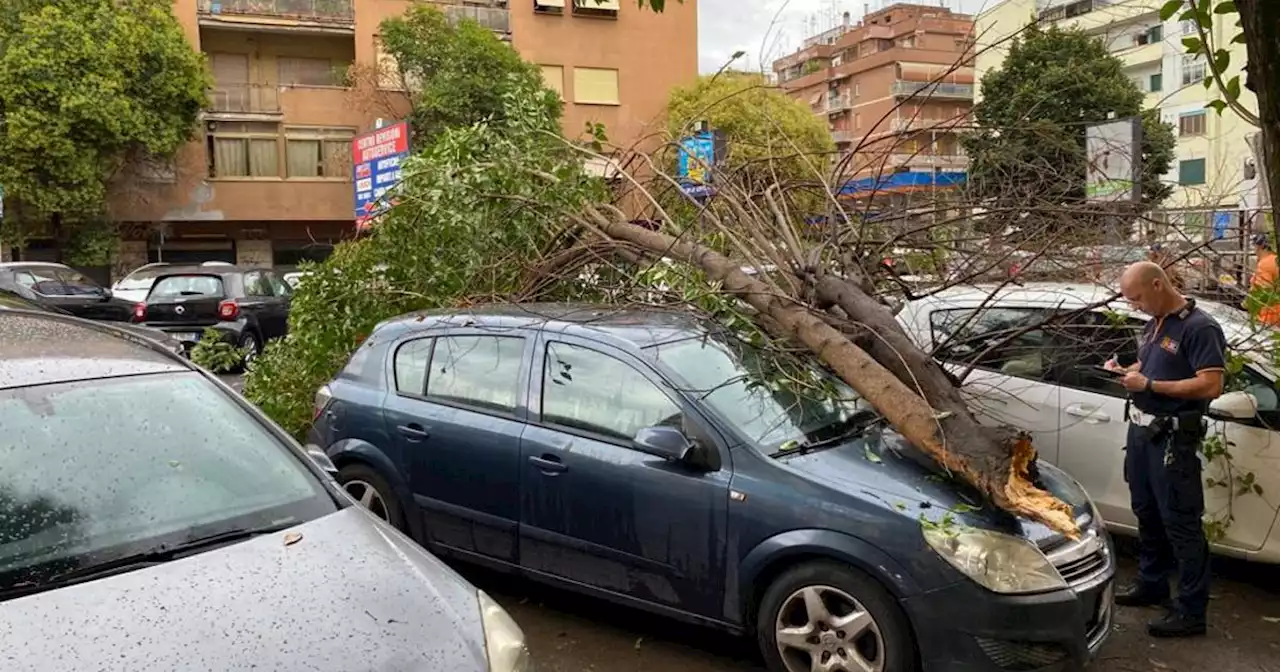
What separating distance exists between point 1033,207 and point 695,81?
30.7 meters

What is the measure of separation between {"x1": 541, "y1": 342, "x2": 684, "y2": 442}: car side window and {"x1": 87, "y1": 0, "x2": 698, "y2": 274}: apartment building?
25388mm

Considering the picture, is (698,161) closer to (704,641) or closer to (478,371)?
(478,371)

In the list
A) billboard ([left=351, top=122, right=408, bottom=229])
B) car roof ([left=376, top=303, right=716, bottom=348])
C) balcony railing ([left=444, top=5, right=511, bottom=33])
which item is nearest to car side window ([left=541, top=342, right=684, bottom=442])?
car roof ([left=376, top=303, right=716, bottom=348])

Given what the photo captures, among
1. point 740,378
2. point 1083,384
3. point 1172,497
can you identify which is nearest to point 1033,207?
point 1083,384

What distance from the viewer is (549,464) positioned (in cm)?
435

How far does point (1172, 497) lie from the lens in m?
4.32

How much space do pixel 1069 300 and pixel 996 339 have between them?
0.57 metres

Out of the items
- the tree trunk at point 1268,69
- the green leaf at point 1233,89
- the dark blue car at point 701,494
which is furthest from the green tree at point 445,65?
the tree trunk at point 1268,69

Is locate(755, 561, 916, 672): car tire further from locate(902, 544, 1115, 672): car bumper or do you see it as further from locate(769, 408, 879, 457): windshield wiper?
locate(769, 408, 879, 457): windshield wiper

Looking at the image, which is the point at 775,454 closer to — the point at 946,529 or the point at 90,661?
the point at 946,529

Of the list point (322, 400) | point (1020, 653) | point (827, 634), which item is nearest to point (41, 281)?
point (322, 400)

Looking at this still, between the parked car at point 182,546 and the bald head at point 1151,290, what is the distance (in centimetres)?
342

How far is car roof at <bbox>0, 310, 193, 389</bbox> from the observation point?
9.83 feet

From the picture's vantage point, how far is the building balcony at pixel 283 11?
29.6 m
